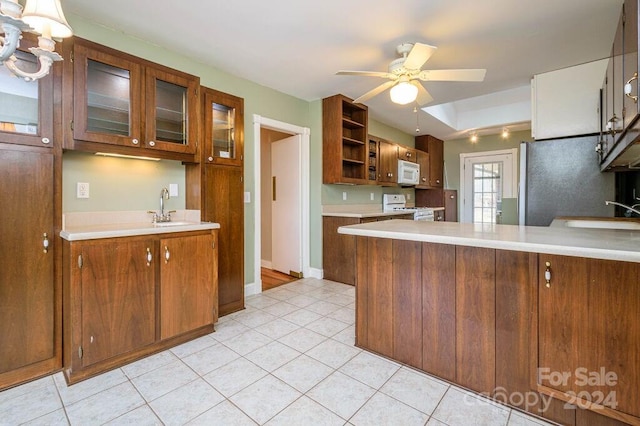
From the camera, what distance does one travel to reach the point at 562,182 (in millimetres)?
2895

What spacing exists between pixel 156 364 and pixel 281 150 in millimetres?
3169

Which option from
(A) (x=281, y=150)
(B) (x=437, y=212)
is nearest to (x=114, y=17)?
(A) (x=281, y=150)

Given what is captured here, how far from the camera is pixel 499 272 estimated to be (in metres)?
1.56

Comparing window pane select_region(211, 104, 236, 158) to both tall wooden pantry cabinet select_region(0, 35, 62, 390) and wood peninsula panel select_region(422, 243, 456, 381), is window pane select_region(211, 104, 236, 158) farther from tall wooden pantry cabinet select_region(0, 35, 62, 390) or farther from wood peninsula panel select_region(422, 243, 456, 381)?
wood peninsula panel select_region(422, 243, 456, 381)

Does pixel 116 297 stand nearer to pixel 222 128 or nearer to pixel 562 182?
pixel 222 128

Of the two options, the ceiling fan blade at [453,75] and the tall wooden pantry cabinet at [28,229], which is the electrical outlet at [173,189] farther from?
the ceiling fan blade at [453,75]

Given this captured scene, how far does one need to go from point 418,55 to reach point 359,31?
594mm

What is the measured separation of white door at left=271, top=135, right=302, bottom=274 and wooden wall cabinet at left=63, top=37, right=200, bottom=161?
5.91 feet

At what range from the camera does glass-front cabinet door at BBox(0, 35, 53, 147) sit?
1.71m

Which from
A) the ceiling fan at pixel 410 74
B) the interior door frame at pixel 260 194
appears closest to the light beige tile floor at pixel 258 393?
the interior door frame at pixel 260 194

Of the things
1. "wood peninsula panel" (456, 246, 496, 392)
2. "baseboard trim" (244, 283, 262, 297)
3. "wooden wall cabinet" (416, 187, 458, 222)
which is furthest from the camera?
"wooden wall cabinet" (416, 187, 458, 222)

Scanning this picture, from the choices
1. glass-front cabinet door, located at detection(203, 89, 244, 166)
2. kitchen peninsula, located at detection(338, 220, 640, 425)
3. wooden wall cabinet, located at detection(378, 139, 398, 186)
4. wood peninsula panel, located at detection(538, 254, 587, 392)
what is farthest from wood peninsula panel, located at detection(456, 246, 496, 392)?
wooden wall cabinet, located at detection(378, 139, 398, 186)

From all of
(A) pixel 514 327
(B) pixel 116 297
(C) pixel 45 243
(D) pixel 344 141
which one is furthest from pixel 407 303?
(D) pixel 344 141

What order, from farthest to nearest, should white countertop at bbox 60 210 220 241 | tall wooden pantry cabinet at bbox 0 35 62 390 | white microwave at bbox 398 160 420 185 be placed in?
white microwave at bbox 398 160 420 185 → white countertop at bbox 60 210 220 241 → tall wooden pantry cabinet at bbox 0 35 62 390
